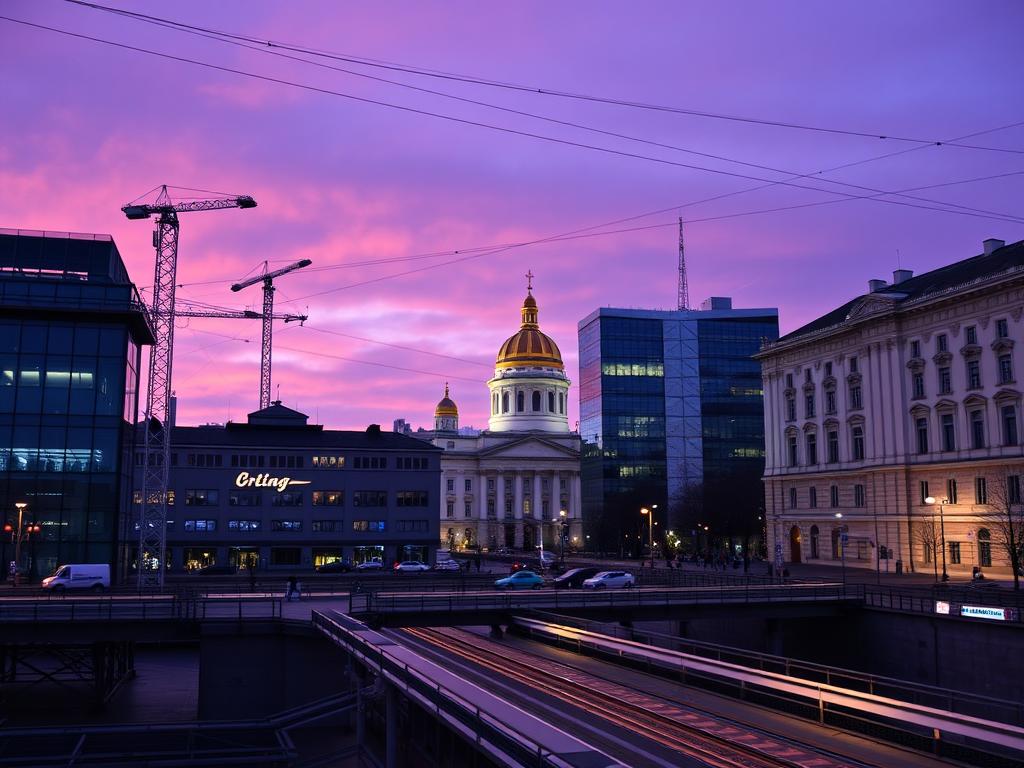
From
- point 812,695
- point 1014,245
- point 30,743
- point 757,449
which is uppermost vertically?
point 1014,245

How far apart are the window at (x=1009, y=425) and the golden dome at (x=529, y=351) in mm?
124206

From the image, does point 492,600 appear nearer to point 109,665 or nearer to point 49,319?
point 109,665

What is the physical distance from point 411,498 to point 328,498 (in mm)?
7742

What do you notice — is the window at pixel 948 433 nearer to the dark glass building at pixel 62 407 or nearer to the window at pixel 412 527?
the window at pixel 412 527

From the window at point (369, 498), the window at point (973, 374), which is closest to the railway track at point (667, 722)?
the window at point (973, 374)

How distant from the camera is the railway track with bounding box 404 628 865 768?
68.8ft

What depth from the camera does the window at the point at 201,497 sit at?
87.1 m

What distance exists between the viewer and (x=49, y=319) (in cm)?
6159

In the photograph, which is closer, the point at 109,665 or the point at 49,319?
the point at 109,665

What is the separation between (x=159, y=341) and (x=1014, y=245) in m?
66.4

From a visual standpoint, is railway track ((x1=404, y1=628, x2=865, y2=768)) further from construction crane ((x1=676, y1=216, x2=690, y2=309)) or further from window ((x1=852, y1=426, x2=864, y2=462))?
construction crane ((x1=676, y1=216, x2=690, y2=309))

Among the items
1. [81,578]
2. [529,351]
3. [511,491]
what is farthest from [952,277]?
[529,351]

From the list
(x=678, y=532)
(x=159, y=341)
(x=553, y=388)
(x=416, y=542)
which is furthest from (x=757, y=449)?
(x=159, y=341)

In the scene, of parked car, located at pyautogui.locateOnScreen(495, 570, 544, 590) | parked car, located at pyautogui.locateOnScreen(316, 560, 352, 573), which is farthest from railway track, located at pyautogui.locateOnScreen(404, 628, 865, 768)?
parked car, located at pyautogui.locateOnScreen(316, 560, 352, 573)
